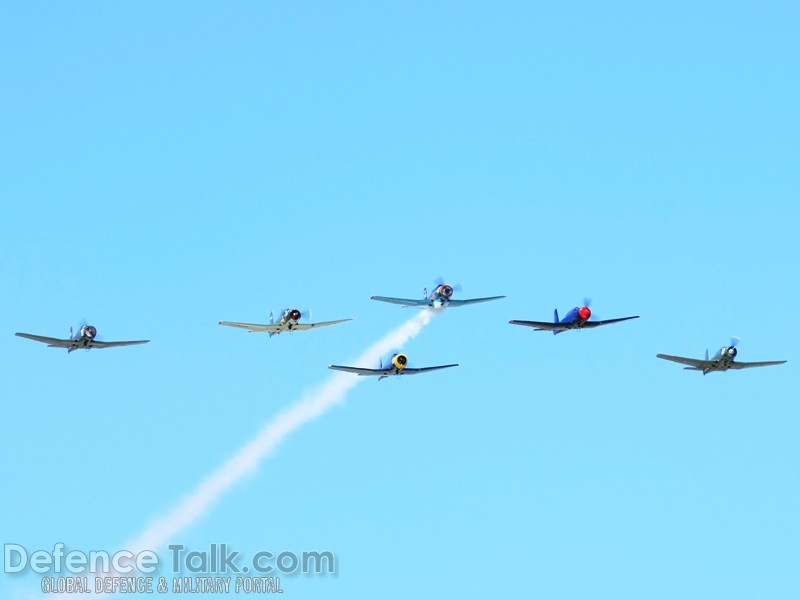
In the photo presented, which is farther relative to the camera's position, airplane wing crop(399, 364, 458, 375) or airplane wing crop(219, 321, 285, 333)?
airplane wing crop(219, 321, 285, 333)

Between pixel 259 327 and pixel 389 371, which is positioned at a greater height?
pixel 259 327

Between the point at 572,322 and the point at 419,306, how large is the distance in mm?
12130

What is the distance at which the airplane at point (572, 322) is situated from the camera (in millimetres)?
111438

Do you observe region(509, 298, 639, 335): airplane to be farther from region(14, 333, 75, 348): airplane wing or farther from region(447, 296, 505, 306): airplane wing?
region(14, 333, 75, 348): airplane wing

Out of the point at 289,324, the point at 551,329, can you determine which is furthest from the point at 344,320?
the point at 551,329

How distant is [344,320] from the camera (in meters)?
119

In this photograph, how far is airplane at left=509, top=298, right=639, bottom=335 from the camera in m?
111

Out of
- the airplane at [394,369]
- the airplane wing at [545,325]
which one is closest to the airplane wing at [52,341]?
the airplane at [394,369]

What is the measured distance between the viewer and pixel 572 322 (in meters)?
112

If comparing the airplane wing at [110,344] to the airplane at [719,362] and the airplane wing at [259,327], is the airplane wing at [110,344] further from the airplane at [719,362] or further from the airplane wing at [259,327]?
the airplane at [719,362]

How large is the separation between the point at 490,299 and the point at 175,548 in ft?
99.9

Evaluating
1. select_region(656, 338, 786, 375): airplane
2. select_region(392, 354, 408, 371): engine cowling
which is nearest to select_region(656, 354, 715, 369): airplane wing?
select_region(656, 338, 786, 375): airplane

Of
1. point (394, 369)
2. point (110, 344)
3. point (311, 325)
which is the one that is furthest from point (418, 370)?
point (110, 344)

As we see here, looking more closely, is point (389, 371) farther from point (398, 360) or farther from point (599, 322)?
point (599, 322)
